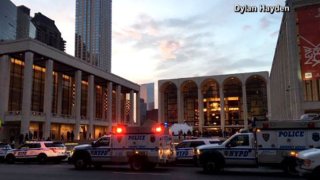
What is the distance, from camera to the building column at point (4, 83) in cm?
5462

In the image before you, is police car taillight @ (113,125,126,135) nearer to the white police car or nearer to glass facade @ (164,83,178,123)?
the white police car

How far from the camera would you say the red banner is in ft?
123

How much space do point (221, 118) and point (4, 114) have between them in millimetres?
63861

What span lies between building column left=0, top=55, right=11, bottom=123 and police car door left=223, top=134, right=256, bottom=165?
149 feet

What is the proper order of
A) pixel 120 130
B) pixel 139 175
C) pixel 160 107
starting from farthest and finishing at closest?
pixel 160 107 → pixel 120 130 → pixel 139 175

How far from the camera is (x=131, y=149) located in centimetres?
1934

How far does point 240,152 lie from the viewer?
57.0 ft

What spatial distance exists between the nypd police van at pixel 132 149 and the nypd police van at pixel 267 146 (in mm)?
2405

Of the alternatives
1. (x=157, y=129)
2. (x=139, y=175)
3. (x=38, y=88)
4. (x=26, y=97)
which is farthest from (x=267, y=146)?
(x=38, y=88)

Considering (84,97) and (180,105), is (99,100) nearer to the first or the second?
(84,97)

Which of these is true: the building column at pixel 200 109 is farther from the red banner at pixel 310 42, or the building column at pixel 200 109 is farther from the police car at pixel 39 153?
the police car at pixel 39 153

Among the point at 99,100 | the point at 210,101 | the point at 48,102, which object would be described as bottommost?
the point at 48,102

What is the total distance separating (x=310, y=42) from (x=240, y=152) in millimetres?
24820

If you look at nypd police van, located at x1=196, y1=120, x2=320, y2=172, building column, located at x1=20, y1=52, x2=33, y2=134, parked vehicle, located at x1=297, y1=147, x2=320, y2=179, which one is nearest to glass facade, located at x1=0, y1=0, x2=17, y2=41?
building column, located at x1=20, y1=52, x2=33, y2=134
